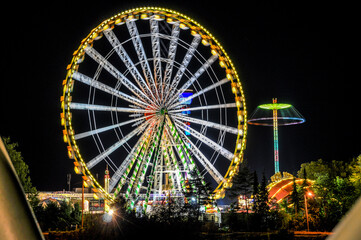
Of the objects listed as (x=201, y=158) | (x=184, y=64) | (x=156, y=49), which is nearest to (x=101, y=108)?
(x=156, y=49)

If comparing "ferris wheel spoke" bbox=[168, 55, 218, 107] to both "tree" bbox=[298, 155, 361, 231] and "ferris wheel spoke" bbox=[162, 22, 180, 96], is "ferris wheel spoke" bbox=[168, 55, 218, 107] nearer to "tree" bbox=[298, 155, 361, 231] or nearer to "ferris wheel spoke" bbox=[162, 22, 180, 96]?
"ferris wheel spoke" bbox=[162, 22, 180, 96]

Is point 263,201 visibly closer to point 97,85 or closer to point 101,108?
point 101,108

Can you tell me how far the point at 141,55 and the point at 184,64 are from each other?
302 centimetres

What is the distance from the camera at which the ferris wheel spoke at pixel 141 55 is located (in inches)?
1262

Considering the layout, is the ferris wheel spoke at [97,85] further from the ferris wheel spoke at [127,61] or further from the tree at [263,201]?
the tree at [263,201]

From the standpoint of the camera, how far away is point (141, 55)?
107 feet

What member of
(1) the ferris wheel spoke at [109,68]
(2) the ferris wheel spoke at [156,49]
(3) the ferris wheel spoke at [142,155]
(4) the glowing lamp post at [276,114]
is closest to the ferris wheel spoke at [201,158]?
(3) the ferris wheel spoke at [142,155]

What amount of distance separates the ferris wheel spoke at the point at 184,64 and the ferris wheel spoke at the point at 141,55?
3.55ft

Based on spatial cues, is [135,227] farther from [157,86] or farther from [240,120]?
[240,120]

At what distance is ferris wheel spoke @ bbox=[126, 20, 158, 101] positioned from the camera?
32.1 m

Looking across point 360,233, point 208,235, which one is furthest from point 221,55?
point 360,233

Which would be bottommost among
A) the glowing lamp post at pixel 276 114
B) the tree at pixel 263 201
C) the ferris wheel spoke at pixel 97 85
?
the tree at pixel 263 201

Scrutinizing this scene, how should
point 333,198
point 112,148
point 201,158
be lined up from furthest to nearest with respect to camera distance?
point 333,198
point 201,158
point 112,148

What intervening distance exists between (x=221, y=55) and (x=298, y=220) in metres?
13.1
